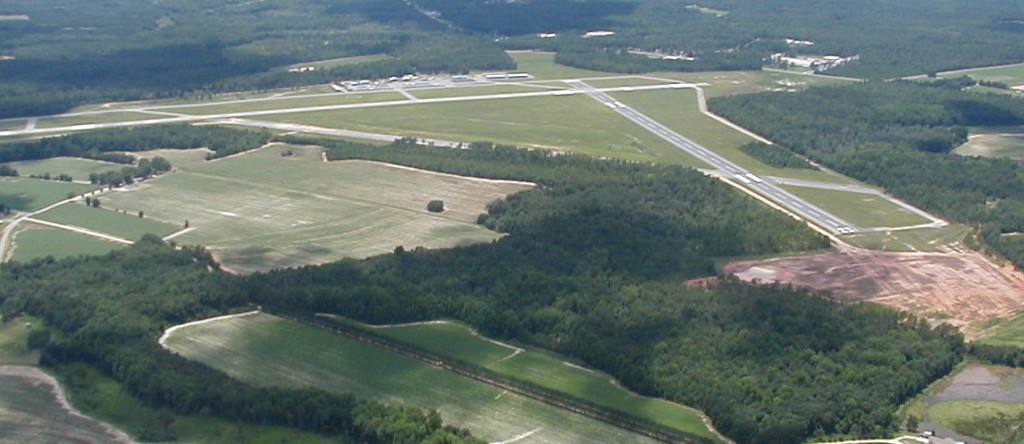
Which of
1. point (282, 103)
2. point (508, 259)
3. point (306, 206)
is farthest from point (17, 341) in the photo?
point (282, 103)

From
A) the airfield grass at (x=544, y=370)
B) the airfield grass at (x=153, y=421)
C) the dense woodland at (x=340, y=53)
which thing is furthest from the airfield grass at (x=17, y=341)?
the dense woodland at (x=340, y=53)

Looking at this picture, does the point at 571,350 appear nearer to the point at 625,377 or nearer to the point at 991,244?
the point at 625,377

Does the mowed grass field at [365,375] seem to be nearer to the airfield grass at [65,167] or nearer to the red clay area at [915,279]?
the red clay area at [915,279]

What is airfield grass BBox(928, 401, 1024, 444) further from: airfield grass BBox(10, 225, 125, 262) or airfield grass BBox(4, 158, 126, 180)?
airfield grass BBox(4, 158, 126, 180)

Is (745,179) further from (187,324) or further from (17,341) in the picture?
(17,341)

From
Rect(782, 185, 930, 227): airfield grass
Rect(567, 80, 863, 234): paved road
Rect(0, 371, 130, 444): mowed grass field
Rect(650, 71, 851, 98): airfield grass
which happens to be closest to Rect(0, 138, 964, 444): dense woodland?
Rect(0, 371, 130, 444): mowed grass field
